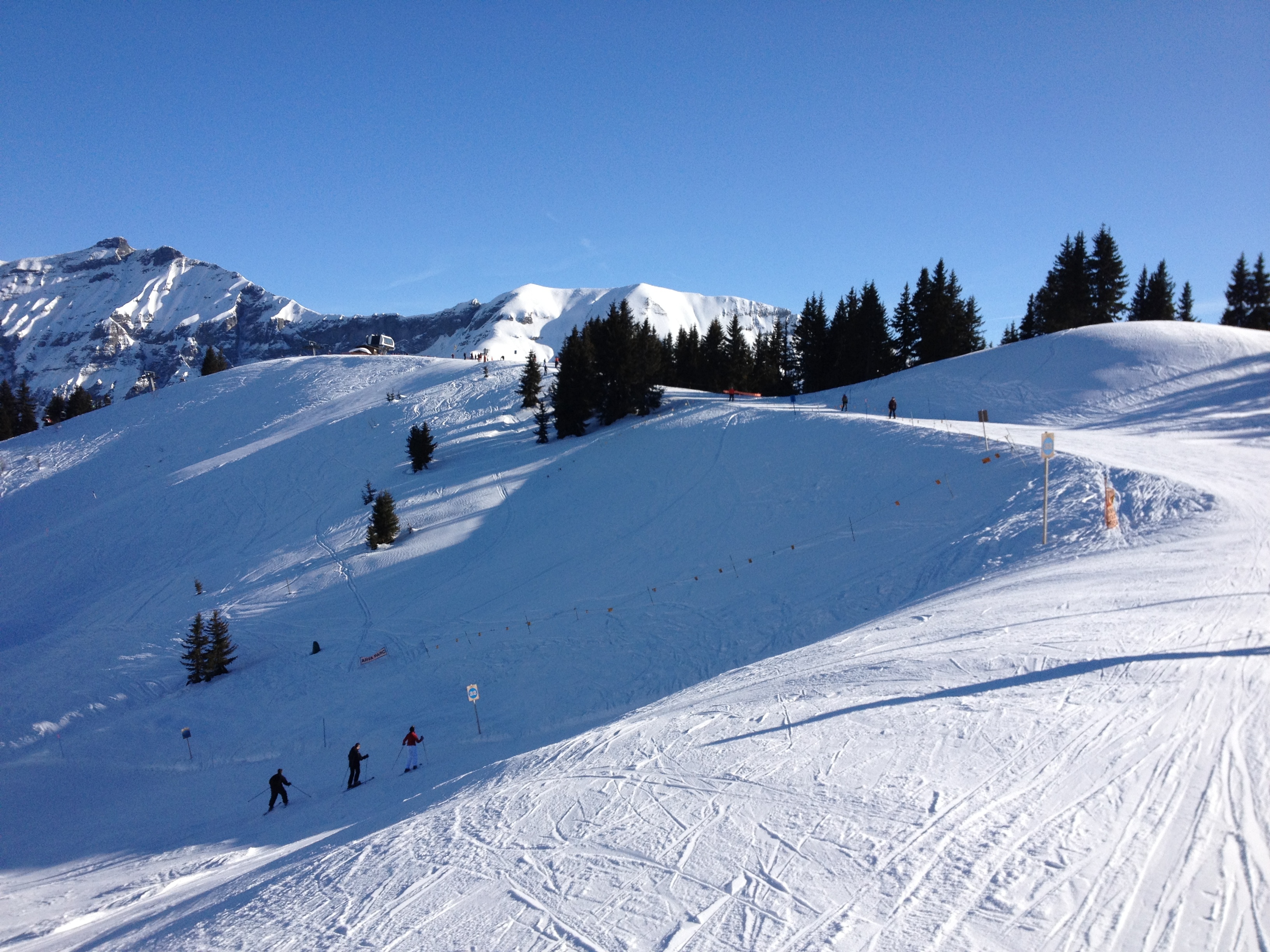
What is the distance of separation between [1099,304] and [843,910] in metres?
63.2

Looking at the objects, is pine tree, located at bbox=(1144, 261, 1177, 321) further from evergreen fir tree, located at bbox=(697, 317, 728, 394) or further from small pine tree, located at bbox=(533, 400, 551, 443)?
small pine tree, located at bbox=(533, 400, 551, 443)

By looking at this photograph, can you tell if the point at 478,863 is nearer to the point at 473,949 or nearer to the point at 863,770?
the point at 473,949

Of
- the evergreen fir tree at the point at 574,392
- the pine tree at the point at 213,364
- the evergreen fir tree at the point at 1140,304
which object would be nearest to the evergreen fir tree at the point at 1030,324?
the evergreen fir tree at the point at 1140,304

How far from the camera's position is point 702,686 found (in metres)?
13.4

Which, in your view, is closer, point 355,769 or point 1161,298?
point 355,769

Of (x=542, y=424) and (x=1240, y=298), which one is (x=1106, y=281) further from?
(x=542, y=424)

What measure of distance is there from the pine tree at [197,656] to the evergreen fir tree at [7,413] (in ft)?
245

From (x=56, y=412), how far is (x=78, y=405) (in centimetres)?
224

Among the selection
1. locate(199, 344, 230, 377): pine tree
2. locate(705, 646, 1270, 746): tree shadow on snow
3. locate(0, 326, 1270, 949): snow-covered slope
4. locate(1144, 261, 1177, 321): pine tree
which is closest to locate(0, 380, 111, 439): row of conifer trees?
locate(199, 344, 230, 377): pine tree

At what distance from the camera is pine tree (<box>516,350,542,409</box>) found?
165 ft

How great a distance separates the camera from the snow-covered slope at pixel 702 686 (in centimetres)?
571

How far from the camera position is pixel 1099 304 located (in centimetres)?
5356

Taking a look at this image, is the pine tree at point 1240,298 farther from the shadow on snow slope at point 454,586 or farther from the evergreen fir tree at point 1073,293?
the shadow on snow slope at point 454,586

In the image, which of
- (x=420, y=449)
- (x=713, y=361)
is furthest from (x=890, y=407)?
(x=713, y=361)
